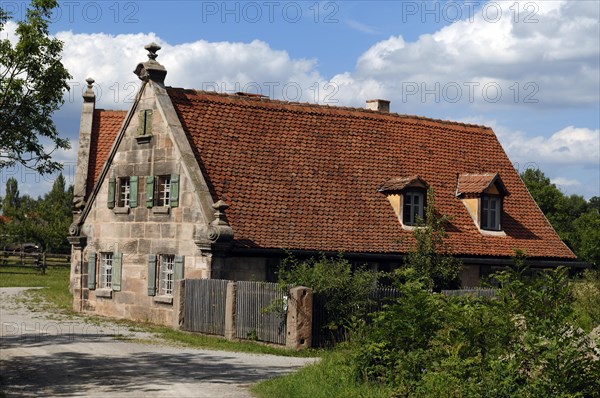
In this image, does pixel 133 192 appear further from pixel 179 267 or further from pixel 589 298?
pixel 589 298

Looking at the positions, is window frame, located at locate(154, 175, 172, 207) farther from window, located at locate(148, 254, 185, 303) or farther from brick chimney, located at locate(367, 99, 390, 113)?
brick chimney, located at locate(367, 99, 390, 113)

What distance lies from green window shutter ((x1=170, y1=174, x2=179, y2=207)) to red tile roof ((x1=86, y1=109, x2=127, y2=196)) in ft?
36.2

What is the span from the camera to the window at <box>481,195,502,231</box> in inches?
1287

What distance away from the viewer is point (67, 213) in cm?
8594

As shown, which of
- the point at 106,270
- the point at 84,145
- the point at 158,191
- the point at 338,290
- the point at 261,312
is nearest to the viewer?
the point at 338,290

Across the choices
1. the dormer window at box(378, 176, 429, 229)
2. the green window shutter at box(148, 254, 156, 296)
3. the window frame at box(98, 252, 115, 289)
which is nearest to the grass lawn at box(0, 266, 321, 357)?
the green window shutter at box(148, 254, 156, 296)

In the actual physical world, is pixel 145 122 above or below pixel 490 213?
above

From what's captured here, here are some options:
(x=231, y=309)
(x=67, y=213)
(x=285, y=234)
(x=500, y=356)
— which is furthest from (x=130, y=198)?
(x=67, y=213)

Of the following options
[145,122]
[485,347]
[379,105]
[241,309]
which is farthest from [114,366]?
[379,105]

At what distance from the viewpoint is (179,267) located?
2838 centimetres

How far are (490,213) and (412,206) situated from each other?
11.1 ft

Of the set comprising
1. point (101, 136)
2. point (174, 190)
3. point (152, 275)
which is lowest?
point (152, 275)

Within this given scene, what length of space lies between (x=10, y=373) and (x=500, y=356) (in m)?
9.48

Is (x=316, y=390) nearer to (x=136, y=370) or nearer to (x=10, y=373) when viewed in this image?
(x=136, y=370)
